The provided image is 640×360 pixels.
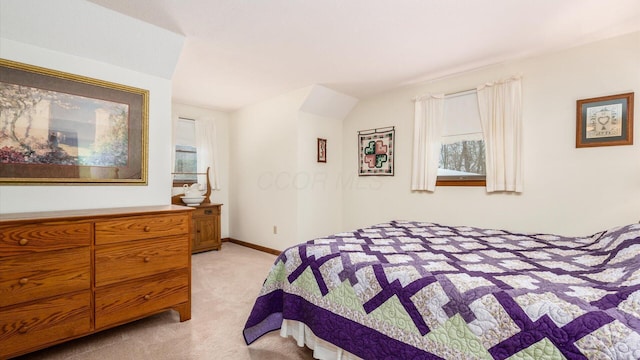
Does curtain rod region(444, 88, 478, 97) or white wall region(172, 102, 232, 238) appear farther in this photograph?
white wall region(172, 102, 232, 238)

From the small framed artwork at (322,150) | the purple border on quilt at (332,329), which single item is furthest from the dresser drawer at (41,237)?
the small framed artwork at (322,150)

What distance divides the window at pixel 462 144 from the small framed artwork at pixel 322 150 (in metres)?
1.66

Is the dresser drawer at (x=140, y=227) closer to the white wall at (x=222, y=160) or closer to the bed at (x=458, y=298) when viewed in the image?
the bed at (x=458, y=298)

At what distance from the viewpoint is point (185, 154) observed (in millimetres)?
4434

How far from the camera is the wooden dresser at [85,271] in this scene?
1.52m

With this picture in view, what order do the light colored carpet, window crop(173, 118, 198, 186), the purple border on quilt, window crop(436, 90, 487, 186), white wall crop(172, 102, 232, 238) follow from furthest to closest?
white wall crop(172, 102, 232, 238) < window crop(173, 118, 198, 186) < window crop(436, 90, 487, 186) < the light colored carpet < the purple border on quilt

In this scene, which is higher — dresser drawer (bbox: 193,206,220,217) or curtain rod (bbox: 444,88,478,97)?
curtain rod (bbox: 444,88,478,97)

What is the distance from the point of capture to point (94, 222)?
176cm

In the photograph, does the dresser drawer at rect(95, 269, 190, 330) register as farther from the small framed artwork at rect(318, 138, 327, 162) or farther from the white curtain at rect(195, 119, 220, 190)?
the white curtain at rect(195, 119, 220, 190)

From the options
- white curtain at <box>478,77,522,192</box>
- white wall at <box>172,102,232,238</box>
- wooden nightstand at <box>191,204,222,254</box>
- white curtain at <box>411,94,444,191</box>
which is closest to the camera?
white curtain at <box>478,77,522,192</box>

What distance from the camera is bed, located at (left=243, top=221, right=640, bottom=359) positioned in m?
0.97

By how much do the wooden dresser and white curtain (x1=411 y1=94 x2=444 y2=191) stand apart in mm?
2711

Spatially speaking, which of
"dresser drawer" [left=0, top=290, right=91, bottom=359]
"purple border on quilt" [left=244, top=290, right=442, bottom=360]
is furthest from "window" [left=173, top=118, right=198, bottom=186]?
"purple border on quilt" [left=244, top=290, right=442, bottom=360]

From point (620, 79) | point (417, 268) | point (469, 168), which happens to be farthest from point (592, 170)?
point (417, 268)
